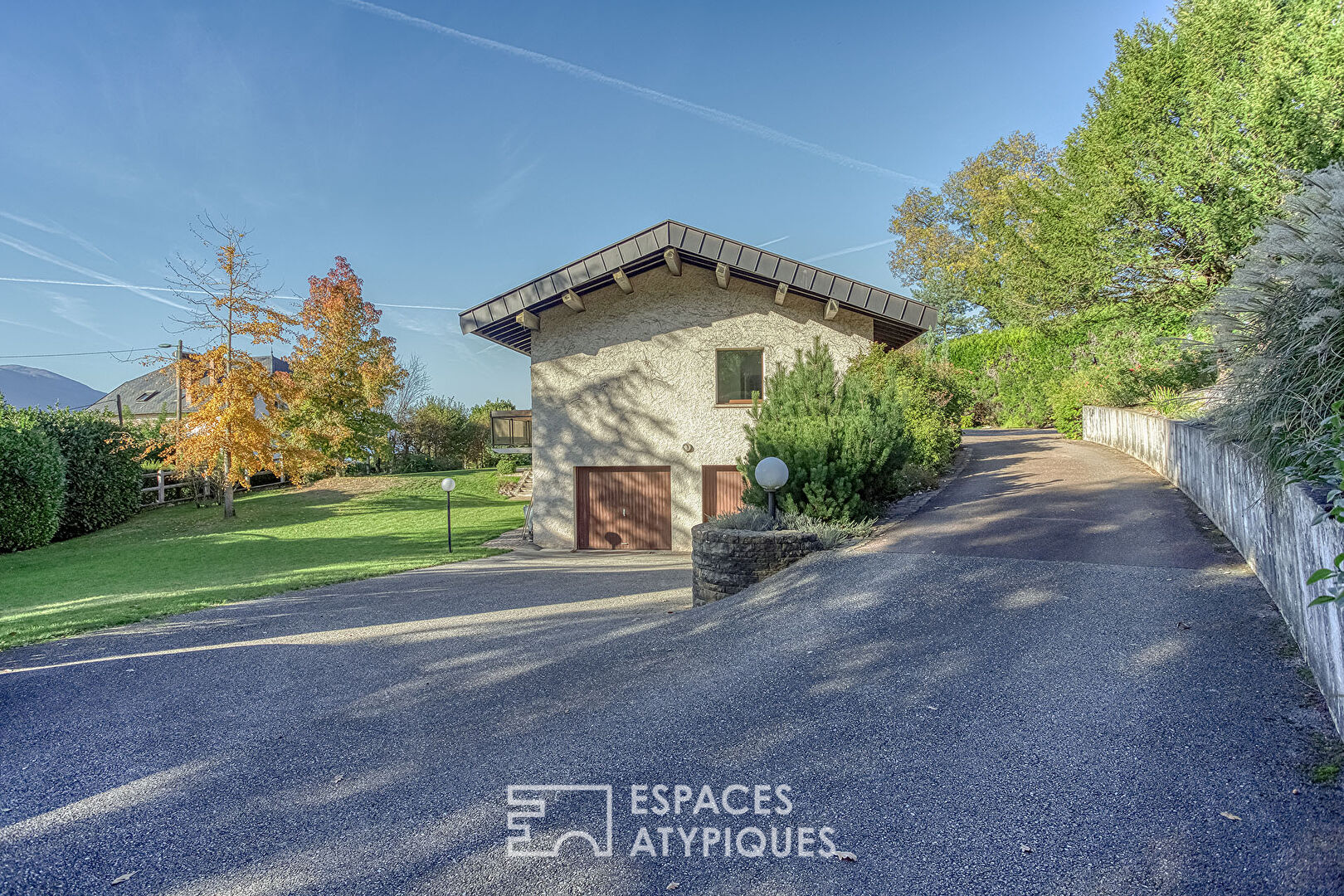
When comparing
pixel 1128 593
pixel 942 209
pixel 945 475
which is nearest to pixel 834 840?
pixel 1128 593

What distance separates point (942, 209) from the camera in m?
36.3

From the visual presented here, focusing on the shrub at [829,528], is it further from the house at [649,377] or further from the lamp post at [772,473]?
the house at [649,377]

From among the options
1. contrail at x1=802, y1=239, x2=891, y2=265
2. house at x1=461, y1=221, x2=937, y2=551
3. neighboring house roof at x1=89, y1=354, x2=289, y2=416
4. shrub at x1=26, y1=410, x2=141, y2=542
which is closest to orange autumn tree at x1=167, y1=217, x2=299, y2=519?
shrub at x1=26, y1=410, x2=141, y2=542

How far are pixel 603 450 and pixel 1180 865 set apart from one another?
1343 centimetres

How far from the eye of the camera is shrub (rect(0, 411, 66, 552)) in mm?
16219

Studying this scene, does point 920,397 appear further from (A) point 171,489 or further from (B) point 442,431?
(B) point 442,431

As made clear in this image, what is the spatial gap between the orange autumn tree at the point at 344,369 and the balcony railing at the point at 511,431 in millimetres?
11121

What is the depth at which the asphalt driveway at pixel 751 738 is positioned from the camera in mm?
2994

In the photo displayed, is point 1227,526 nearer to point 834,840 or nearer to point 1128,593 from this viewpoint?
point 1128,593

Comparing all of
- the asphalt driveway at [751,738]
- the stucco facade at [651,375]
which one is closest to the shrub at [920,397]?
the stucco facade at [651,375]

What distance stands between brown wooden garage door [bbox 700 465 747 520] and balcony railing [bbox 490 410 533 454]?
6401 millimetres

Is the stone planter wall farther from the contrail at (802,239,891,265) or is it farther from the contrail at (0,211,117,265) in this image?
the contrail at (0,211,117,265)

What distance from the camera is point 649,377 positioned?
50.3 ft

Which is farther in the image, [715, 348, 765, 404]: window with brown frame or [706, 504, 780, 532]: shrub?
[715, 348, 765, 404]: window with brown frame
